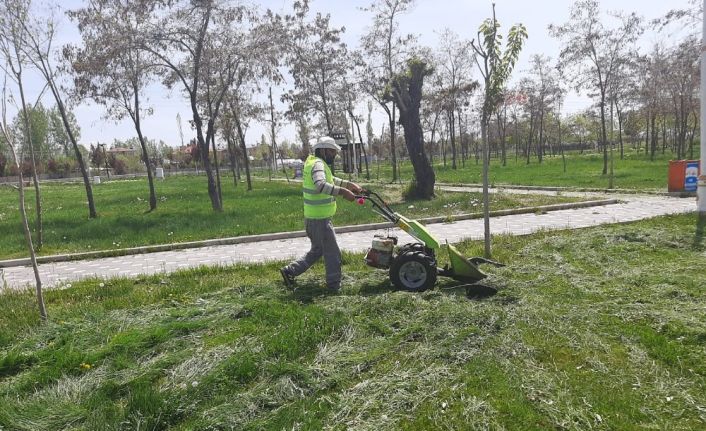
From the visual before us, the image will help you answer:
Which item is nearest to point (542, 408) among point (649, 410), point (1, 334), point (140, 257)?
point (649, 410)

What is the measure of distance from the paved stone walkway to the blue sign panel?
190 centimetres

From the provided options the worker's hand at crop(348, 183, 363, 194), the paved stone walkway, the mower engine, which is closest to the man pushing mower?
the worker's hand at crop(348, 183, 363, 194)

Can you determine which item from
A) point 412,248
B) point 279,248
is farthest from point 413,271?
point 279,248

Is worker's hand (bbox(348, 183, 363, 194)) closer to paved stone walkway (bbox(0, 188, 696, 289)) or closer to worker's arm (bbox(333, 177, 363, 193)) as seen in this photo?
worker's arm (bbox(333, 177, 363, 193))

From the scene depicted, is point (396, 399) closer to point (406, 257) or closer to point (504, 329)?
point (504, 329)

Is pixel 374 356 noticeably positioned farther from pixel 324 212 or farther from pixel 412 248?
pixel 324 212

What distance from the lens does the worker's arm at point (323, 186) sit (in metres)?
5.56

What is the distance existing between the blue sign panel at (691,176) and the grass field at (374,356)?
10096 mm

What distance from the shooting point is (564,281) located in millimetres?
5812

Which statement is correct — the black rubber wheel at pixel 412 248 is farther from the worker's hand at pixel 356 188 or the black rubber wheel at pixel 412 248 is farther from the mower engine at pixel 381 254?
the worker's hand at pixel 356 188

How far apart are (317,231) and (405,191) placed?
11.5 meters

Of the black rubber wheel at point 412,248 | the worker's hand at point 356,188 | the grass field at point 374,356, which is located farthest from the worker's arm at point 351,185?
the grass field at point 374,356

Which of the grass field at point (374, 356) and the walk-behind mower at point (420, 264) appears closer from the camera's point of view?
the grass field at point (374, 356)

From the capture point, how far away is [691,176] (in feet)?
47.6
